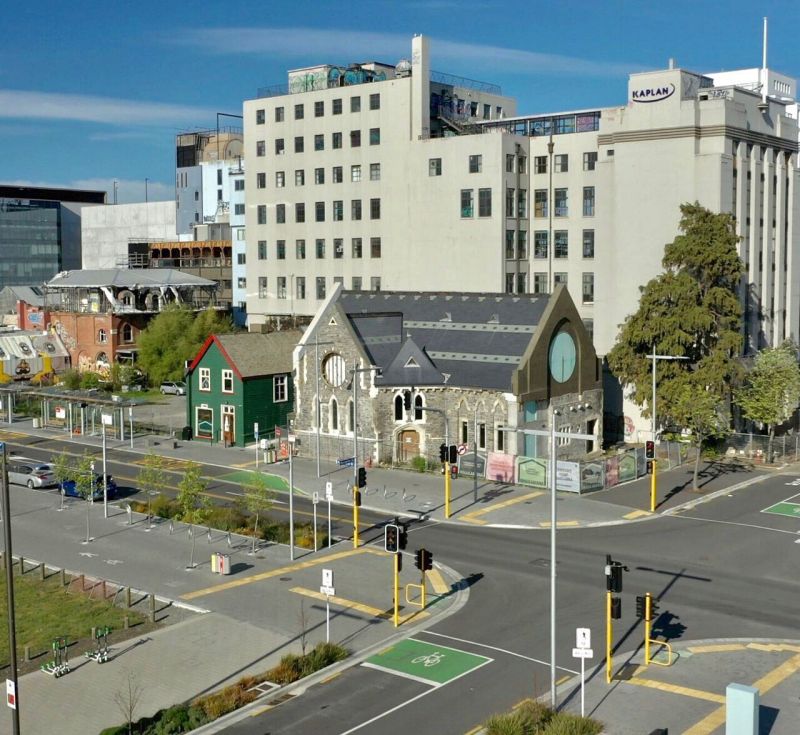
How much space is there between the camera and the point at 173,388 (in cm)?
9069

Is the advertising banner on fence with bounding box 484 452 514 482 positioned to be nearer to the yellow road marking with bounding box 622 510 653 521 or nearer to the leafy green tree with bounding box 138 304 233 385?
the yellow road marking with bounding box 622 510 653 521

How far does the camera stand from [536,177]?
82938mm

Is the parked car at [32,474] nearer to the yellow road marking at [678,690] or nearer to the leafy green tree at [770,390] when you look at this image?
the yellow road marking at [678,690]

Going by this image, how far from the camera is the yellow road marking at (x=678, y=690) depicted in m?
27.3

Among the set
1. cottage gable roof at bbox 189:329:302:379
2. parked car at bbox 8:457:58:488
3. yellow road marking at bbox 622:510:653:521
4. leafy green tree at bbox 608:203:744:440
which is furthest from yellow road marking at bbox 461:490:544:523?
cottage gable roof at bbox 189:329:302:379

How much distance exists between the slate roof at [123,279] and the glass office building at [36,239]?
250ft

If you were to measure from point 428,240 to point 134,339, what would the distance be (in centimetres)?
3126

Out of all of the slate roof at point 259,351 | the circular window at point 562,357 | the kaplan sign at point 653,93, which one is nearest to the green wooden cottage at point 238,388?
the slate roof at point 259,351

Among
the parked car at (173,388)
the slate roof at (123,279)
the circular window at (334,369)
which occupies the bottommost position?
the parked car at (173,388)

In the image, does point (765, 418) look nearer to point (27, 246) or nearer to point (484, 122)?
point (484, 122)

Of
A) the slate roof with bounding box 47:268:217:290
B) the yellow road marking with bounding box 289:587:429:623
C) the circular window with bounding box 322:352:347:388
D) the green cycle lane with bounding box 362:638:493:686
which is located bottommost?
the green cycle lane with bounding box 362:638:493:686

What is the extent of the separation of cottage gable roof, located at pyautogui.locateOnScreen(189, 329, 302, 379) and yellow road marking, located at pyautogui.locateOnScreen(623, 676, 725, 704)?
138 feet

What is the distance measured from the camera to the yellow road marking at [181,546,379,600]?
3700cm

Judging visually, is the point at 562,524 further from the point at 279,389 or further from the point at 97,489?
the point at 279,389
